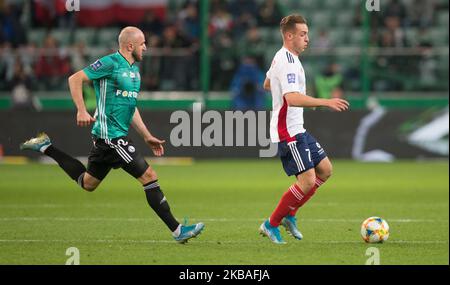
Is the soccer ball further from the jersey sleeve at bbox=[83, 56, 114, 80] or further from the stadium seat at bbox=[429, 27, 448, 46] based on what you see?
the stadium seat at bbox=[429, 27, 448, 46]

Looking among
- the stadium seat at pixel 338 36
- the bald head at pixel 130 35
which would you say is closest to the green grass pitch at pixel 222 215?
the bald head at pixel 130 35

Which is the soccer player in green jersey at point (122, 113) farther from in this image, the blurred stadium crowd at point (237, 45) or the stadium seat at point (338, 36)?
the stadium seat at point (338, 36)

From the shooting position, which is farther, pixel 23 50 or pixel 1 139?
pixel 23 50

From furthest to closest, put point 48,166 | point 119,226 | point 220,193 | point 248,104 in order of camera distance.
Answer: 1. point 248,104
2. point 48,166
3. point 220,193
4. point 119,226

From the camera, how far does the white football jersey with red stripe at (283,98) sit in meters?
9.04

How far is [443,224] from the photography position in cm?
1069

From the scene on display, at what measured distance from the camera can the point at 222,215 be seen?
11570mm

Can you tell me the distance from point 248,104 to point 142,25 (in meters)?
3.33

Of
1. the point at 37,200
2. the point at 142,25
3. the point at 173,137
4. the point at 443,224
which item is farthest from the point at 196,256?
the point at 142,25

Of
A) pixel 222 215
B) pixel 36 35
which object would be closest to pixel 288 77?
pixel 222 215

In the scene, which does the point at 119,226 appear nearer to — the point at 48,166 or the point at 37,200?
the point at 37,200

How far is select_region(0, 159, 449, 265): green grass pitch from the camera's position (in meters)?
8.40

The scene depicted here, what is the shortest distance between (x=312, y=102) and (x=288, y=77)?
42 cm

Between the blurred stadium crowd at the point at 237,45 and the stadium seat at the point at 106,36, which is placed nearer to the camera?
the blurred stadium crowd at the point at 237,45
